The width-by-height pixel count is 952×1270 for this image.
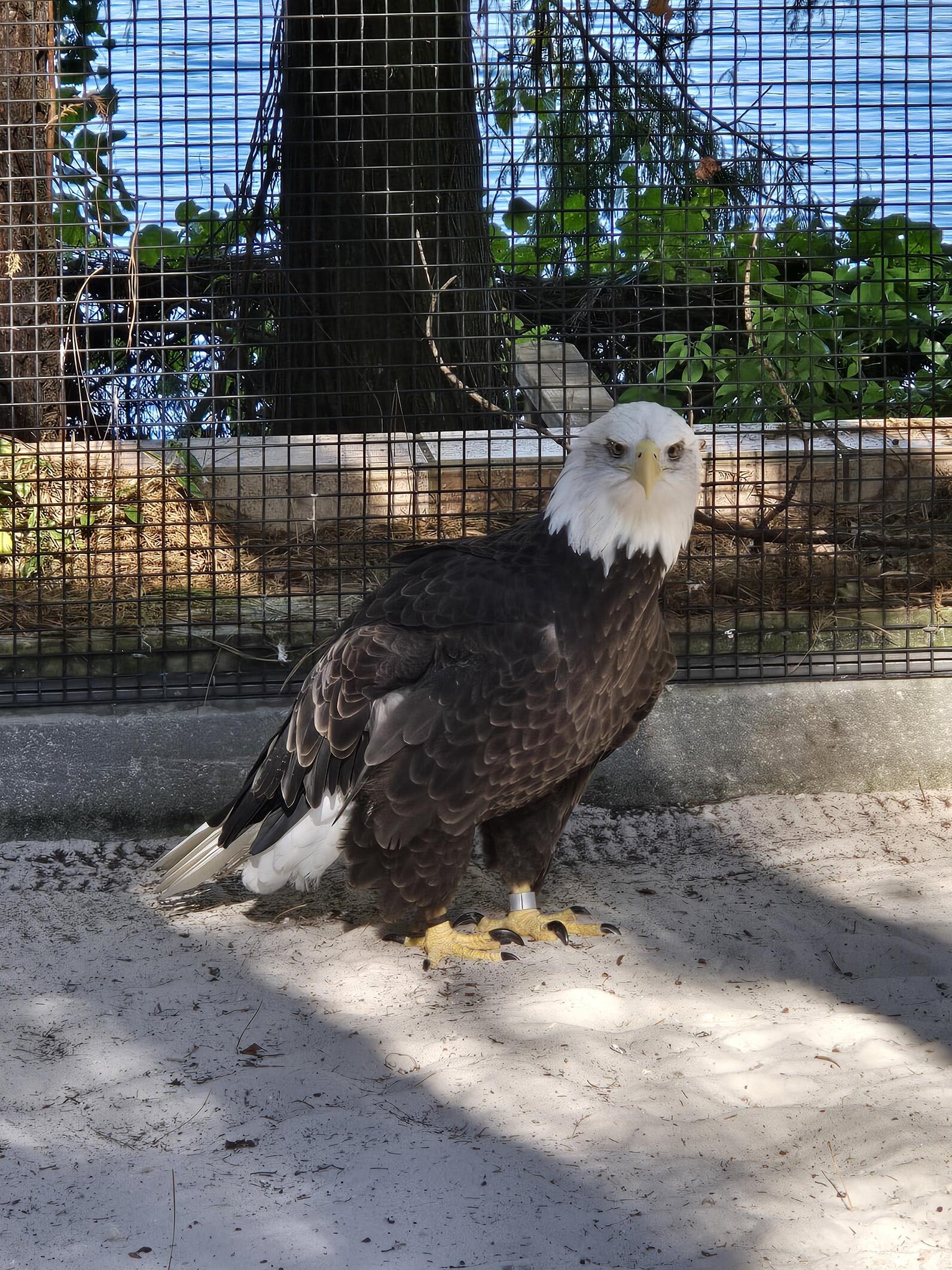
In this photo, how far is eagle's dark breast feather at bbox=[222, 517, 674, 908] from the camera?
2.70m

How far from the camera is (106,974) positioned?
2805mm

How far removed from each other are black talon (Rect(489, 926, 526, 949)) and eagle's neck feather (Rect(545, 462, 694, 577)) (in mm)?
946

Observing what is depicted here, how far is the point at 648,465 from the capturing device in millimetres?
2615

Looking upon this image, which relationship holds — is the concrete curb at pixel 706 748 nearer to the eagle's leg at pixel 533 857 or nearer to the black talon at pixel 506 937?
the eagle's leg at pixel 533 857

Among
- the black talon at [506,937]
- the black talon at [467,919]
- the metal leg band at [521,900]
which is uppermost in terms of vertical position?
the metal leg band at [521,900]

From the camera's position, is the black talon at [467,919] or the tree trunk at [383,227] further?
the tree trunk at [383,227]

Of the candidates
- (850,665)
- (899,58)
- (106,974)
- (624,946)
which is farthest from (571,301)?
(106,974)

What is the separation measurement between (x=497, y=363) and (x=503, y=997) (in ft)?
7.05

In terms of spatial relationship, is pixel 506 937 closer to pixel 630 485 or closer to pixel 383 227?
pixel 630 485

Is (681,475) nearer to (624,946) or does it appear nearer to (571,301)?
(624,946)

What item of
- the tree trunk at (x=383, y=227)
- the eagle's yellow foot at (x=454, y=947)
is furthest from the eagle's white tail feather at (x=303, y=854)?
the tree trunk at (x=383, y=227)

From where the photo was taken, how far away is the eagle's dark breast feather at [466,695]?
8.86 feet

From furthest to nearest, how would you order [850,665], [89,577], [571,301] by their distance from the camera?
[571,301] < [850,665] < [89,577]

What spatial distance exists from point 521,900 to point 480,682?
707 mm
